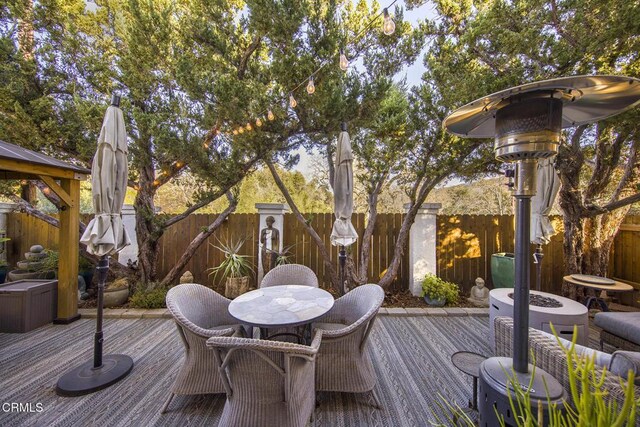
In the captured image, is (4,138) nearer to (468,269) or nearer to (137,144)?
(137,144)

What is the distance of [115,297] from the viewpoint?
4.11 meters

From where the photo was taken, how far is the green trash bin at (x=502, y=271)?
4.32 metres

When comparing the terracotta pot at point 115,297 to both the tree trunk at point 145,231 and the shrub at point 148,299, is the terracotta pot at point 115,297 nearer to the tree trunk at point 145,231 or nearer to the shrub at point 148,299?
the shrub at point 148,299

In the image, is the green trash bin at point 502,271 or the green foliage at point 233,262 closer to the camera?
the green trash bin at point 502,271

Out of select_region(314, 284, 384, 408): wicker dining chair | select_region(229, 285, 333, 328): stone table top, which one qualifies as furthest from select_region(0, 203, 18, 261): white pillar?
select_region(314, 284, 384, 408): wicker dining chair

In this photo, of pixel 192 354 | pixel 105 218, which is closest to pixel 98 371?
pixel 192 354

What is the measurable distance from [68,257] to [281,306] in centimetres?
354

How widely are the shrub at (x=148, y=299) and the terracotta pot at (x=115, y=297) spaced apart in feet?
0.49

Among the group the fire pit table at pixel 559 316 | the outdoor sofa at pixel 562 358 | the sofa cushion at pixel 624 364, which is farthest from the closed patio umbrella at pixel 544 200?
the sofa cushion at pixel 624 364

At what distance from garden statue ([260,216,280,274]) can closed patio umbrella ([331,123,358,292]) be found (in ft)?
6.84

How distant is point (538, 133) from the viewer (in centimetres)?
122

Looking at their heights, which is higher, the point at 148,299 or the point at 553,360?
the point at 553,360

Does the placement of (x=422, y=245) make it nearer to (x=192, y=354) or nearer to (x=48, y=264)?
(x=192, y=354)

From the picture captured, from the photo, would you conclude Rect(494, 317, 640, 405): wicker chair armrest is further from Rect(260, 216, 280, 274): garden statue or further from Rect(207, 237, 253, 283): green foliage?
Rect(207, 237, 253, 283): green foliage
